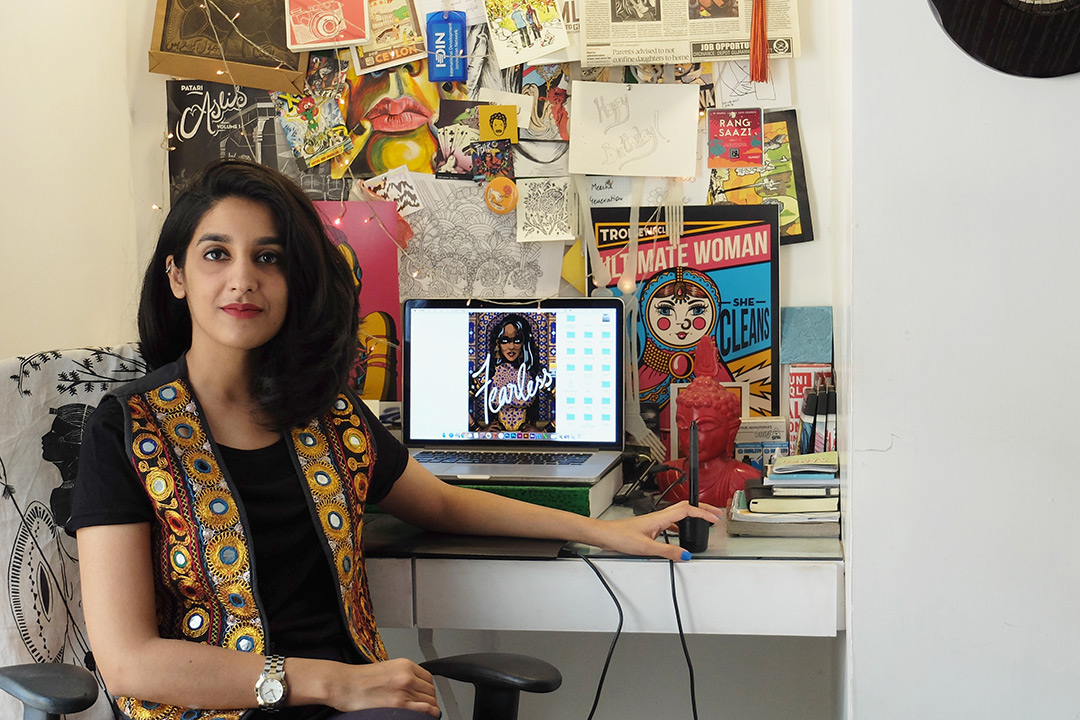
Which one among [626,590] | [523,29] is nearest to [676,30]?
[523,29]

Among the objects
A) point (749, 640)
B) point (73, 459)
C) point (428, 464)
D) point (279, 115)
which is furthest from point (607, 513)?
point (279, 115)

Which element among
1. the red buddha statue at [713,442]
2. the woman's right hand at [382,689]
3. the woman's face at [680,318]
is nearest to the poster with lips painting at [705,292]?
the woman's face at [680,318]

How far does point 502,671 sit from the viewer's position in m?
1.10

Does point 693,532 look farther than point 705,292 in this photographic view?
No

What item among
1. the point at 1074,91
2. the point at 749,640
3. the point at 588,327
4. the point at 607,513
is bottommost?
the point at 749,640

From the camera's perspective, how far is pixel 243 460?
3.92 feet

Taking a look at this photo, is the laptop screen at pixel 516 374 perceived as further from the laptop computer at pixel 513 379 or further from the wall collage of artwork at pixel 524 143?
the wall collage of artwork at pixel 524 143

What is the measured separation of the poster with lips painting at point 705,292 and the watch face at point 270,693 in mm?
919

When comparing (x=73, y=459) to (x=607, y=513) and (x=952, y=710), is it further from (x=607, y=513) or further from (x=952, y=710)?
(x=952, y=710)

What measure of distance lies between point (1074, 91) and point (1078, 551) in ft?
1.64

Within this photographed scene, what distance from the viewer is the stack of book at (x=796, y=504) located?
1.36 m

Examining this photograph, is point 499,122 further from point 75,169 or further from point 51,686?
point 51,686

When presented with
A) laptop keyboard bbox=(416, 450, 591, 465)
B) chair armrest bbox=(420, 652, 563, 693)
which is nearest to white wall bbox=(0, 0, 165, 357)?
laptop keyboard bbox=(416, 450, 591, 465)

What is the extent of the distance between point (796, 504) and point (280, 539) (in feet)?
2.30
